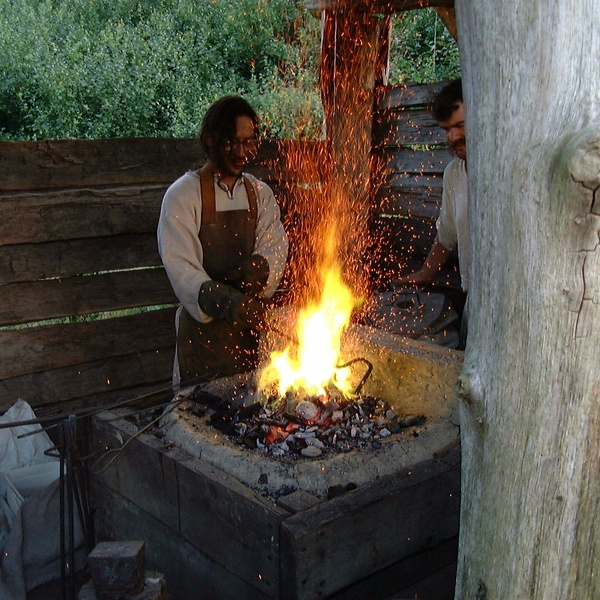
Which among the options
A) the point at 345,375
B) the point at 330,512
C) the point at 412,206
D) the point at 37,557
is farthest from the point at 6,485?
the point at 412,206


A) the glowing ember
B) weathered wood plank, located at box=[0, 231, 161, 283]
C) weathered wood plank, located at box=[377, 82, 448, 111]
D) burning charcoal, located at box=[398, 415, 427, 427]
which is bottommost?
burning charcoal, located at box=[398, 415, 427, 427]

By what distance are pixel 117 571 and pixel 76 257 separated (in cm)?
259

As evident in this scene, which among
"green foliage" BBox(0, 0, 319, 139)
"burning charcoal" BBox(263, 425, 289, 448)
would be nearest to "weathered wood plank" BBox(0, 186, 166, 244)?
"burning charcoal" BBox(263, 425, 289, 448)

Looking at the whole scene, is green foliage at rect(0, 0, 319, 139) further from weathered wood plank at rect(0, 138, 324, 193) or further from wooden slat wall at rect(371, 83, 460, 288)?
weathered wood plank at rect(0, 138, 324, 193)

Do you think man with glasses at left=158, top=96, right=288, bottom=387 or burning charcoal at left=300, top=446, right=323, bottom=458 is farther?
man with glasses at left=158, top=96, right=288, bottom=387

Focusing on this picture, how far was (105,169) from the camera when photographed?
4.63 meters

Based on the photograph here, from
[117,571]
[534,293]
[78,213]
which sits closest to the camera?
[534,293]

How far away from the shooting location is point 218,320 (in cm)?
403

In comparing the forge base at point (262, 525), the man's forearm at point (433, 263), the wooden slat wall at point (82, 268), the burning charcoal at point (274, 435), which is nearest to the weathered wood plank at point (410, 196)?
the man's forearm at point (433, 263)

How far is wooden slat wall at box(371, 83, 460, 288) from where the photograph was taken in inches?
198

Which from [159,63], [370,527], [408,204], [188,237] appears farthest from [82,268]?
[159,63]

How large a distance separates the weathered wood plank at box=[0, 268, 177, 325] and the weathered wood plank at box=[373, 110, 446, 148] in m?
1.81

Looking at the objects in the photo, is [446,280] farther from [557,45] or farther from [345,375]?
Result: [557,45]

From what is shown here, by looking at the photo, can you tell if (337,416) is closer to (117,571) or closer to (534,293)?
(117,571)
